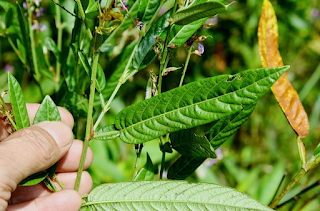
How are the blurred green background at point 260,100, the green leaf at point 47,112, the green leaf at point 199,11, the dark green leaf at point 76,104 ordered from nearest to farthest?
1. the green leaf at point 199,11
2. the green leaf at point 47,112
3. the dark green leaf at point 76,104
4. the blurred green background at point 260,100

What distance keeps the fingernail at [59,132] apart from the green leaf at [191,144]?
0.25m

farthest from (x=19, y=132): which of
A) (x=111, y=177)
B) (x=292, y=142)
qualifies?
(x=292, y=142)

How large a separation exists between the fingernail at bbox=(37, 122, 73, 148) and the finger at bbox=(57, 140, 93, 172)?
16cm

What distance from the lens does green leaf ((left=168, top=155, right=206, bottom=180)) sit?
870 millimetres

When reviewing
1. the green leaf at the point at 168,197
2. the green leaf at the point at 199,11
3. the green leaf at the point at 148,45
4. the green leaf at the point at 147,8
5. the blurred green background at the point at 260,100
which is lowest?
the blurred green background at the point at 260,100

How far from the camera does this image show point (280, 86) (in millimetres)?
853

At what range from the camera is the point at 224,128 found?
80cm

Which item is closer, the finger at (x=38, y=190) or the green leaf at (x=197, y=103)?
the green leaf at (x=197, y=103)

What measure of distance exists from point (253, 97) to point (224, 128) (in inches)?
7.0

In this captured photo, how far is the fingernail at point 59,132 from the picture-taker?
2.69 feet

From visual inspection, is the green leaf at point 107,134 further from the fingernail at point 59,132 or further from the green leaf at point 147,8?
the green leaf at point 147,8

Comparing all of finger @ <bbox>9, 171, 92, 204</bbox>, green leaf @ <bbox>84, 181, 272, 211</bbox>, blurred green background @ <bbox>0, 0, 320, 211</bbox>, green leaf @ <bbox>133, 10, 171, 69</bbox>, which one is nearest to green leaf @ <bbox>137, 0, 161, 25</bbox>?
green leaf @ <bbox>133, 10, 171, 69</bbox>

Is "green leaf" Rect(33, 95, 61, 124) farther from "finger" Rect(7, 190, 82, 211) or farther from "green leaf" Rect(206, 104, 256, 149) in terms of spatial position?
"green leaf" Rect(206, 104, 256, 149)

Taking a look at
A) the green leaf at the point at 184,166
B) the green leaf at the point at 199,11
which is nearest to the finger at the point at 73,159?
the green leaf at the point at 184,166
